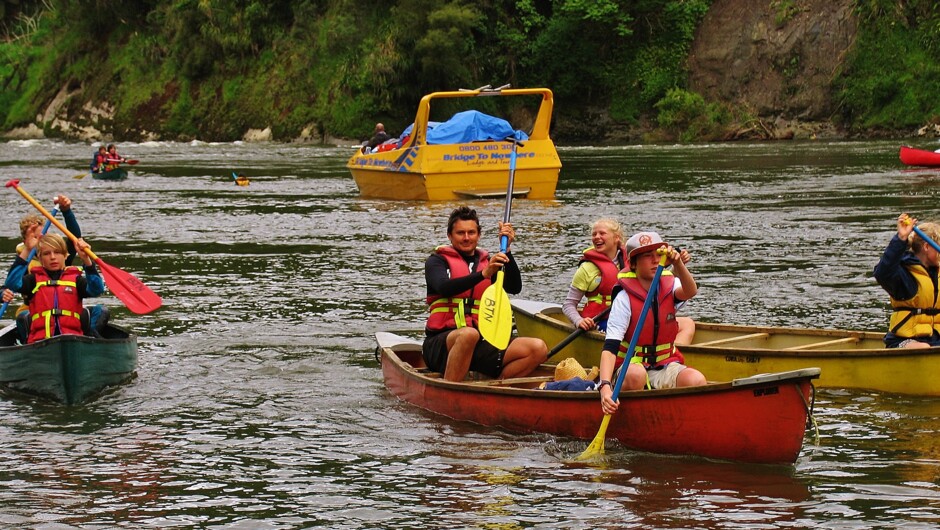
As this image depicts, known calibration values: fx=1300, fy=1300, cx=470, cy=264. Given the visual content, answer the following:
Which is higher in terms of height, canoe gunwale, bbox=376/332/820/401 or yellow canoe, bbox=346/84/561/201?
yellow canoe, bbox=346/84/561/201

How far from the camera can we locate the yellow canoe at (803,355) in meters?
8.61

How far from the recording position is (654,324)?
24.5 feet

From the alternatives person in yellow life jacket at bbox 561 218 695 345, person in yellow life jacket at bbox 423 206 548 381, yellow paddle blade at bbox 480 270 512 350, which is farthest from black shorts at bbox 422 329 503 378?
person in yellow life jacket at bbox 561 218 695 345

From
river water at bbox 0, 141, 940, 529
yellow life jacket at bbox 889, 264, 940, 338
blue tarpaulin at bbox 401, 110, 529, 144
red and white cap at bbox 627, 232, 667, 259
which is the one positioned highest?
blue tarpaulin at bbox 401, 110, 529, 144

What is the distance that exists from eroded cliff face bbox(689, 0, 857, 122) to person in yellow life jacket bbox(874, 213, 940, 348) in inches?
1374

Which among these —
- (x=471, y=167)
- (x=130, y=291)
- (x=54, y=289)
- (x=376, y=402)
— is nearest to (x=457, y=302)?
(x=376, y=402)

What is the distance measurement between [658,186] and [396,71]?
21.3 meters

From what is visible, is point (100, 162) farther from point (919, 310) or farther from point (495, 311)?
point (919, 310)

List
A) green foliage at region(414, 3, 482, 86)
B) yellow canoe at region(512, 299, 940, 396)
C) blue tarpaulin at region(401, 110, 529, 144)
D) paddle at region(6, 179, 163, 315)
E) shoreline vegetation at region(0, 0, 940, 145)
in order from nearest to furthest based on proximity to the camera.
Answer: yellow canoe at region(512, 299, 940, 396) → paddle at region(6, 179, 163, 315) → blue tarpaulin at region(401, 110, 529, 144) → shoreline vegetation at region(0, 0, 940, 145) → green foliage at region(414, 3, 482, 86)

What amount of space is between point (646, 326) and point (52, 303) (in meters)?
4.47

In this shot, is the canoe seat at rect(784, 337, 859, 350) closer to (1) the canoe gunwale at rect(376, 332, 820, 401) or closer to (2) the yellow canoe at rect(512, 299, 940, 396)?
(2) the yellow canoe at rect(512, 299, 940, 396)

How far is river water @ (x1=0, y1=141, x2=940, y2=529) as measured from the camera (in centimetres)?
670

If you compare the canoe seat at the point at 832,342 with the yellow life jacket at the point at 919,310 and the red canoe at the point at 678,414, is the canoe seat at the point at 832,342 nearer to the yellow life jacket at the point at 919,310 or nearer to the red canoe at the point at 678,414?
the yellow life jacket at the point at 919,310

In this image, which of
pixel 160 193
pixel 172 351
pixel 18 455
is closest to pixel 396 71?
pixel 160 193
